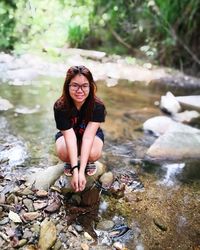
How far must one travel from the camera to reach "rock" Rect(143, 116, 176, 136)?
435 centimetres

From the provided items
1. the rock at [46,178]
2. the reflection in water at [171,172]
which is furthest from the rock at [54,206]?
the reflection in water at [171,172]

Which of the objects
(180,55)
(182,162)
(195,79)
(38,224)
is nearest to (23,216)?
(38,224)

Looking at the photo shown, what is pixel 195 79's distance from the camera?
7.20 meters

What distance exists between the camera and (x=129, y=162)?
352 centimetres

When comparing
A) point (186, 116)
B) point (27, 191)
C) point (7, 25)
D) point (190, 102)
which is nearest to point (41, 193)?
point (27, 191)

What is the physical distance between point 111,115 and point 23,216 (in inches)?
103

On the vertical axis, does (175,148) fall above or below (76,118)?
below

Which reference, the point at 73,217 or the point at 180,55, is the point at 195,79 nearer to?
the point at 180,55

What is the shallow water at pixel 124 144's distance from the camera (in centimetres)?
261

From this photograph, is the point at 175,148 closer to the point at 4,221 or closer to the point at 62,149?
the point at 62,149

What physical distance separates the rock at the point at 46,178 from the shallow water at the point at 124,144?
37cm

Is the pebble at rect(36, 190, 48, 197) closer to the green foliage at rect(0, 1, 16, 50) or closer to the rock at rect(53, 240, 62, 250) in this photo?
the rock at rect(53, 240, 62, 250)

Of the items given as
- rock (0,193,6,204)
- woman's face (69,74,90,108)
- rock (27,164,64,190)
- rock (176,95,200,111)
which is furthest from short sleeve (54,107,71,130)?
rock (176,95,200,111)

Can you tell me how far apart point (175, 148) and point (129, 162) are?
0.53 metres
